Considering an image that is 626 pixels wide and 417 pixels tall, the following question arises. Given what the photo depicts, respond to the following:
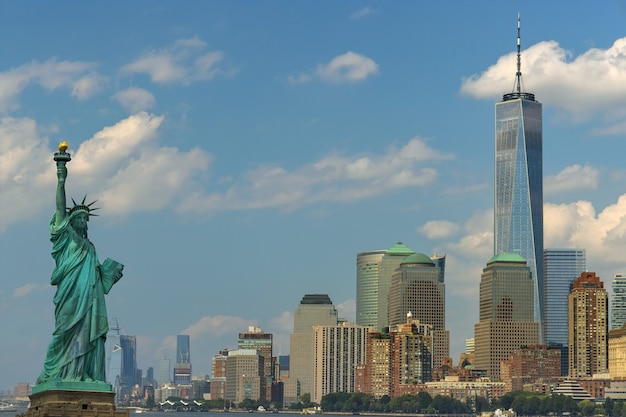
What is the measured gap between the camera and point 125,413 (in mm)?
62344

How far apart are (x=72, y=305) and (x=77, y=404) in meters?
4.31

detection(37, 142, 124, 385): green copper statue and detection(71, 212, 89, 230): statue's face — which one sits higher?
detection(71, 212, 89, 230): statue's face

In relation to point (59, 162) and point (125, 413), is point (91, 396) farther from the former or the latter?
point (59, 162)

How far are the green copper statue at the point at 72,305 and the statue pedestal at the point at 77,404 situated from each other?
0.79m

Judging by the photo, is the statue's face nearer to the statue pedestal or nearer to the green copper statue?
the green copper statue

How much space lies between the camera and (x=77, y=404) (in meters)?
61.1

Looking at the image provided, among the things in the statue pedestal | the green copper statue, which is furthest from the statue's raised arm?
the statue pedestal

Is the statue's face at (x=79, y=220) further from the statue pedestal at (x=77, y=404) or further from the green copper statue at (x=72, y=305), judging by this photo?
the statue pedestal at (x=77, y=404)

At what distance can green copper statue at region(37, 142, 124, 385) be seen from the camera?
62312mm

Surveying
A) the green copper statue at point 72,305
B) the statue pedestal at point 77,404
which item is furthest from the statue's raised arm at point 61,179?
the statue pedestal at point 77,404

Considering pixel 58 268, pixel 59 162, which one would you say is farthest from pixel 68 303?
pixel 59 162

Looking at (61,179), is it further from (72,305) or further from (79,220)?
(72,305)

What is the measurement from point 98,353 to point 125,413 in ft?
9.39

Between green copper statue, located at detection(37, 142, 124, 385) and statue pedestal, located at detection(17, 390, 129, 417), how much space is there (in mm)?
793
